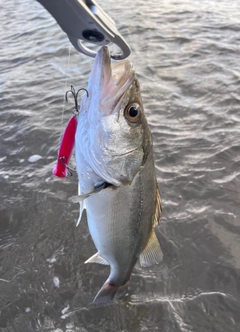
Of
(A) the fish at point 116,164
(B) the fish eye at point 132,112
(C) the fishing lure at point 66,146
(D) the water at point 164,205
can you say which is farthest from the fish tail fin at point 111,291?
(B) the fish eye at point 132,112

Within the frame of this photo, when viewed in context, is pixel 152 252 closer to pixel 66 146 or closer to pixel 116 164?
pixel 116 164

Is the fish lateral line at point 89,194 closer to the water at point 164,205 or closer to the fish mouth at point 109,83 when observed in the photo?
the fish mouth at point 109,83

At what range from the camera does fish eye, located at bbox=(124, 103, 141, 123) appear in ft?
6.86

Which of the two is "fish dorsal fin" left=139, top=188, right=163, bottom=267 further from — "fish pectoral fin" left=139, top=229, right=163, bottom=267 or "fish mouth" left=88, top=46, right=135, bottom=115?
"fish mouth" left=88, top=46, right=135, bottom=115

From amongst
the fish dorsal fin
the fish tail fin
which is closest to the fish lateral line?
the fish dorsal fin

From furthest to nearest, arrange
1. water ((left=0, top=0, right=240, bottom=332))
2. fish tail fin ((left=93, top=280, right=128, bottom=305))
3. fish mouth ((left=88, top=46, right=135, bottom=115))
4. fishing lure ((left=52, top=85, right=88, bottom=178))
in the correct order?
water ((left=0, top=0, right=240, bottom=332)) → fish tail fin ((left=93, top=280, right=128, bottom=305)) → fishing lure ((left=52, top=85, right=88, bottom=178)) → fish mouth ((left=88, top=46, right=135, bottom=115))

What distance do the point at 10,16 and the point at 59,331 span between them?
36.2 feet

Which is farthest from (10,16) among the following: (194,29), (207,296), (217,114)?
(207,296)

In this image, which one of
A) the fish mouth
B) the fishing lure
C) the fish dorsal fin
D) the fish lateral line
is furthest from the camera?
the fish dorsal fin

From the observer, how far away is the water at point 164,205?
3.38m

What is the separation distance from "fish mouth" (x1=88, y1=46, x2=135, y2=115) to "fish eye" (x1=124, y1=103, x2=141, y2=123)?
2.8 inches

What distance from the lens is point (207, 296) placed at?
3453 mm

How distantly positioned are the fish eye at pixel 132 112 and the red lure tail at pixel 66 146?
44 cm

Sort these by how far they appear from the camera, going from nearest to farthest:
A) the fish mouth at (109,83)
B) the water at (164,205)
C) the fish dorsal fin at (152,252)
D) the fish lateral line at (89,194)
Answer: the fish mouth at (109,83) < the fish lateral line at (89,194) < the fish dorsal fin at (152,252) < the water at (164,205)
